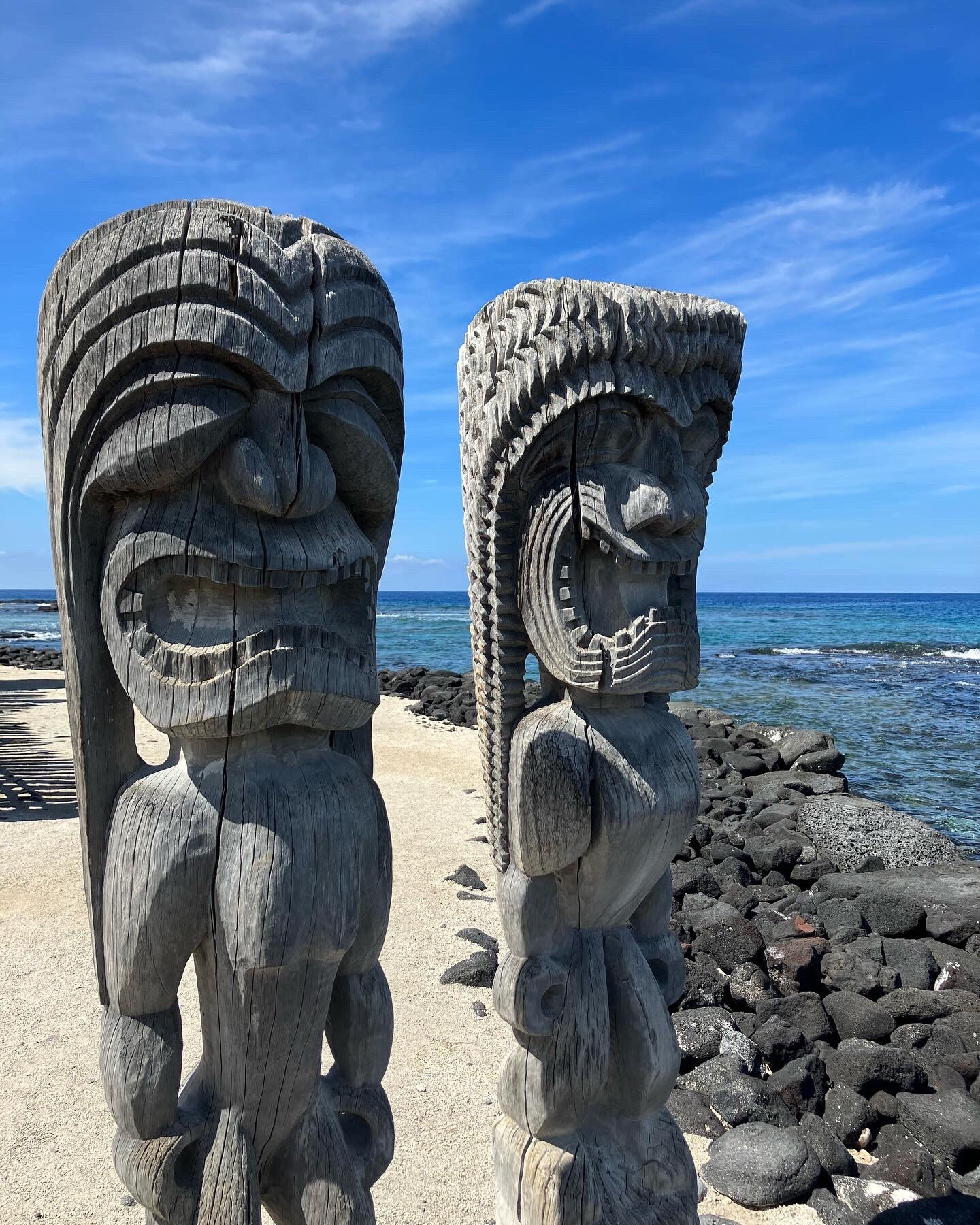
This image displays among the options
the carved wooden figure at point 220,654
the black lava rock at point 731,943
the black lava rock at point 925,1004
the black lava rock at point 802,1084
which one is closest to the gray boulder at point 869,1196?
the black lava rock at point 802,1084

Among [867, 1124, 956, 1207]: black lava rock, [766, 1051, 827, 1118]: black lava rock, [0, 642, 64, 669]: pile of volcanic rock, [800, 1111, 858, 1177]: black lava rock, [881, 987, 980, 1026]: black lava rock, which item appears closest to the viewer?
[867, 1124, 956, 1207]: black lava rock

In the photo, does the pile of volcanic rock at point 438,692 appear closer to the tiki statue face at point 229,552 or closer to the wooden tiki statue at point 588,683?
the wooden tiki statue at point 588,683

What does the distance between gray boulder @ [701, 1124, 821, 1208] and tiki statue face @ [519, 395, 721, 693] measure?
232 centimetres

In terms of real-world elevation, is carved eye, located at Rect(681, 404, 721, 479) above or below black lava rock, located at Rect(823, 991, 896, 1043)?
above

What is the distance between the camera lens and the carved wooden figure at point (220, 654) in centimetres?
203

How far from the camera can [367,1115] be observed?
92.0 inches

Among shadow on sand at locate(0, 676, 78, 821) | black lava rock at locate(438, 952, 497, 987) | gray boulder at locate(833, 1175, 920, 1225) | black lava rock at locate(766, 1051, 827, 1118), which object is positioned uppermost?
shadow on sand at locate(0, 676, 78, 821)

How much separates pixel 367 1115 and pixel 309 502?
1.53m

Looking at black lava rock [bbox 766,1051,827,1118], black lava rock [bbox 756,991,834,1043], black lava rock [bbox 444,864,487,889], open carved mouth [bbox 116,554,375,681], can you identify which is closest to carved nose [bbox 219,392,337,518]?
open carved mouth [bbox 116,554,375,681]

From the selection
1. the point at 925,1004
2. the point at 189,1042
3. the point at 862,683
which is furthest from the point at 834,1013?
the point at 862,683

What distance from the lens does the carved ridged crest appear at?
265 centimetres

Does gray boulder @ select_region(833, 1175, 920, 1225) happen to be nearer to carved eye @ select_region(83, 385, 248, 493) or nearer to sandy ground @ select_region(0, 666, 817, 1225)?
sandy ground @ select_region(0, 666, 817, 1225)

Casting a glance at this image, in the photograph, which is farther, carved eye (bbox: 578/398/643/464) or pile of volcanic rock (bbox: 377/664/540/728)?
pile of volcanic rock (bbox: 377/664/540/728)

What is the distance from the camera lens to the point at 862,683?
25.0 metres
